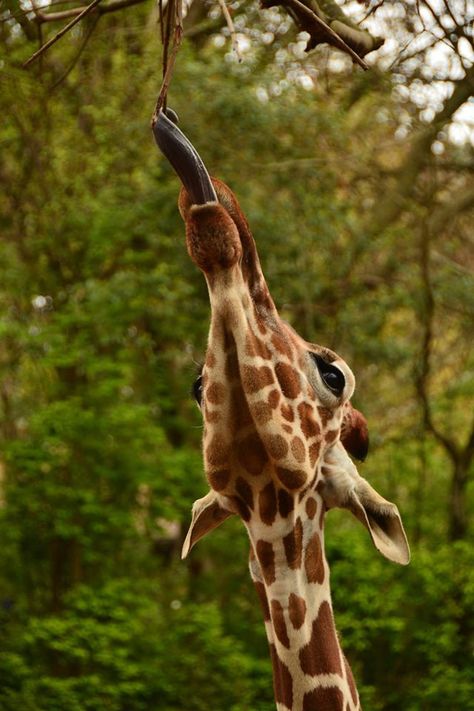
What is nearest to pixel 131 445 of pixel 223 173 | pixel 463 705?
pixel 223 173

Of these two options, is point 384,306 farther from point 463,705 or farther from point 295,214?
point 463,705

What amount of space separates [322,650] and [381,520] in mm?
342

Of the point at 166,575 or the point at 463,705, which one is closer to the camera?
the point at 463,705

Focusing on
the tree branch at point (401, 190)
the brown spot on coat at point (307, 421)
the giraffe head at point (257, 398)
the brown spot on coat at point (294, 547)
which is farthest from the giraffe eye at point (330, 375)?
the tree branch at point (401, 190)

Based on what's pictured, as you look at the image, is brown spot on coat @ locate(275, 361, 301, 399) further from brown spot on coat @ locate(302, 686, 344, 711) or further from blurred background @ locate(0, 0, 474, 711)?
blurred background @ locate(0, 0, 474, 711)

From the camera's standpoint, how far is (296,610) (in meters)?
2.53

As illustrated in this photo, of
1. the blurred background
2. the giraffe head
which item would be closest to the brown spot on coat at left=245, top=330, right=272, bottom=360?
the giraffe head

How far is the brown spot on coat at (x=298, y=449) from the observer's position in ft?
7.91

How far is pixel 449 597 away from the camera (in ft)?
29.3

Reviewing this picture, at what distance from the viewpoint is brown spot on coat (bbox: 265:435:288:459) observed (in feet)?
7.73

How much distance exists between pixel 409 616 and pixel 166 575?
278 centimetres

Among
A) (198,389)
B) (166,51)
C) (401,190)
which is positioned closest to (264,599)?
(198,389)

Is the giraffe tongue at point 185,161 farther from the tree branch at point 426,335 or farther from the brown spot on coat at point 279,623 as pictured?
the tree branch at point 426,335

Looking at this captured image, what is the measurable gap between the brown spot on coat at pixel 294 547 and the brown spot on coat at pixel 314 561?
0.04 m
